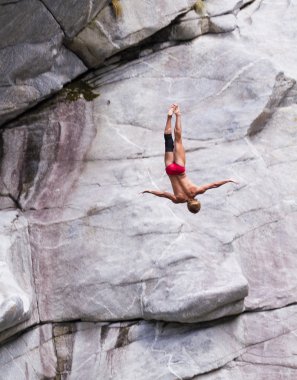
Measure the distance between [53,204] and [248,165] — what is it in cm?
317

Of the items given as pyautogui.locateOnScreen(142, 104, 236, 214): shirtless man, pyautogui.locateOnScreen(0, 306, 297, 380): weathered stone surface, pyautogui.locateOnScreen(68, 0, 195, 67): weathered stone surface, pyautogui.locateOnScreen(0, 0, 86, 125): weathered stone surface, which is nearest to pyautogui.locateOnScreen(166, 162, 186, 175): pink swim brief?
pyautogui.locateOnScreen(142, 104, 236, 214): shirtless man

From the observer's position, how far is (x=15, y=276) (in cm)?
1448

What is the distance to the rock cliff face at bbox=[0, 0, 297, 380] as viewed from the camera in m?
14.1

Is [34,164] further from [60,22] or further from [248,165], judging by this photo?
[248,165]

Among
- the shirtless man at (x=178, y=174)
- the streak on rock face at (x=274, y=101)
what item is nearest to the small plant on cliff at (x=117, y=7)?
the streak on rock face at (x=274, y=101)

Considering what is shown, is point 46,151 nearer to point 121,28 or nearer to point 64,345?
point 121,28

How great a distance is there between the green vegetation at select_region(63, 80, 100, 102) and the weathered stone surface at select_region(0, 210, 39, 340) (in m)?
2.36

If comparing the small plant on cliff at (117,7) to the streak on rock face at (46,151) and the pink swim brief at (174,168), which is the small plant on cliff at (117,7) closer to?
the streak on rock face at (46,151)

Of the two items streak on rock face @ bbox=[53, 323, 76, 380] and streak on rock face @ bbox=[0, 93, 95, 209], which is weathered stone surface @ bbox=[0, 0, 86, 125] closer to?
streak on rock face @ bbox=[0, 93, 95, 209]

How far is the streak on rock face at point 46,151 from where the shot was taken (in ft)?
50.8

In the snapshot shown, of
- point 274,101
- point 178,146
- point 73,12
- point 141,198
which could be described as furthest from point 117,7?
A: point 178,146

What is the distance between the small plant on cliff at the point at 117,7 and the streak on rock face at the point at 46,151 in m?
1.61

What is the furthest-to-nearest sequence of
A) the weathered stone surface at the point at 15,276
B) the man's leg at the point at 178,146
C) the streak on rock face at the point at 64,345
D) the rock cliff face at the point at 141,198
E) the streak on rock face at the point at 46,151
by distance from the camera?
the streak on rock face at the point at 46,151, the streak on rock face at the point at 64,345, the rock cliff face at the point at 141,198, the weathered stone surface at the point at 15,276, the man's leg at the point at 178,146

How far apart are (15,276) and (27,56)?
3.56 metres
